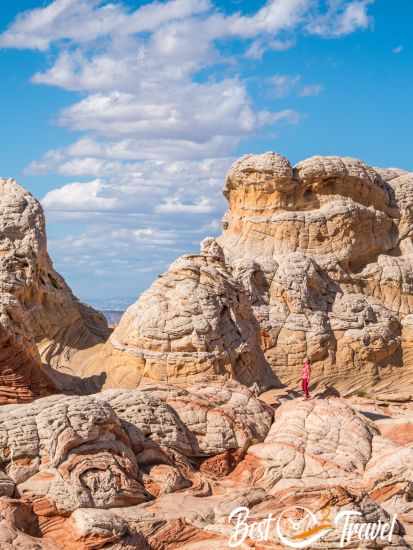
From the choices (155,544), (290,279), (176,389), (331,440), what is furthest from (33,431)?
(290,279)

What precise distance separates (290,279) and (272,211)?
3315 millimetres

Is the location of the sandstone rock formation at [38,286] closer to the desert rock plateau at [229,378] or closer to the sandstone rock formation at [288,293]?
the desert rock plateau at [229,378]

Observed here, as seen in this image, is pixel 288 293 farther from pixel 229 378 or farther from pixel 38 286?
pixel 38 286

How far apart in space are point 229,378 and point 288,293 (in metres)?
6.83

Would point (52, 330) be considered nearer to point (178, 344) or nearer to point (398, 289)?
point (178, 344)

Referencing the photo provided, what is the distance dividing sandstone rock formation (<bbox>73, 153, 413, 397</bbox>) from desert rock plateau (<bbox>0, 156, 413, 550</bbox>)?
1.9 inches

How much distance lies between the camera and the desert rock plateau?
12633mm

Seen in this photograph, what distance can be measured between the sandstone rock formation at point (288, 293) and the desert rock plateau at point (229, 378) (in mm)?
48

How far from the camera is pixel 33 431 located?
43.5 feet

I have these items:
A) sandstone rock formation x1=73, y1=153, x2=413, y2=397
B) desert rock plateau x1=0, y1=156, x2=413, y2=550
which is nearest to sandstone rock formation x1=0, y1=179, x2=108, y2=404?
desert rock plateau x1=0, y1=156, x2=413, y2=550

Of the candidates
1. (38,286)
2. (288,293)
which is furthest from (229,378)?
(288,293)

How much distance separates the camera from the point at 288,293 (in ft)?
88.5

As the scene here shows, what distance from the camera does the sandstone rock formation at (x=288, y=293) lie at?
2098 centimetres

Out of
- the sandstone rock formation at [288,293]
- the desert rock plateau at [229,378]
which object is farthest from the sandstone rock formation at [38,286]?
the sandstone rock formation at [288,293]
